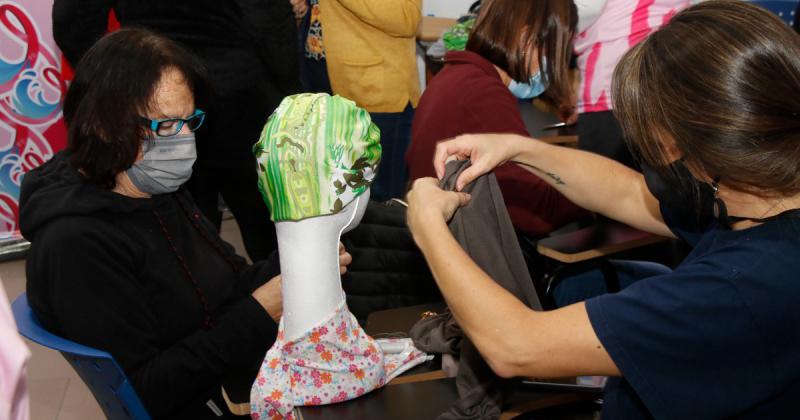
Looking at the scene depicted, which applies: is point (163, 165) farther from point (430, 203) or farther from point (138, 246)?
point (430, 203)

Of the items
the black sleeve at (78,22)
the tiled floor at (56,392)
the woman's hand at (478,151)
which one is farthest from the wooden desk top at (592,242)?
the tiled floor at (56,392)

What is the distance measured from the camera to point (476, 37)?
7.18 feet

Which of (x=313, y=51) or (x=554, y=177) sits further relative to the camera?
(x=313, y=51)

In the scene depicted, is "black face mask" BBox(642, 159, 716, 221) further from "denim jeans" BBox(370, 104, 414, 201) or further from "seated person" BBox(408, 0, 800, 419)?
"denim jeans" BBox(370, 104, 414, 201)

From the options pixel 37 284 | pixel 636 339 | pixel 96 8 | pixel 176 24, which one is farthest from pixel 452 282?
pixel 96 8

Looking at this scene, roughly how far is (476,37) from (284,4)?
73 cm

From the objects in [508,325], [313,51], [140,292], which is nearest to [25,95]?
[313,51]

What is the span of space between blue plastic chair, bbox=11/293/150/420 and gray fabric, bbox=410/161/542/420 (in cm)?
63

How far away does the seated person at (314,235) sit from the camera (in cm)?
133

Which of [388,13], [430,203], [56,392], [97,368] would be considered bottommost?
[56,392]

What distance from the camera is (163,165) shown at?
5.44 feet

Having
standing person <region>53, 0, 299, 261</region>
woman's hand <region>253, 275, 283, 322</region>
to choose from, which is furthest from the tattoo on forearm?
standing person <region>53, 0, 299, 261</region>

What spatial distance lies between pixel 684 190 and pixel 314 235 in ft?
2.13

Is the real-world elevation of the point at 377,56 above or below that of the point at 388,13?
below
